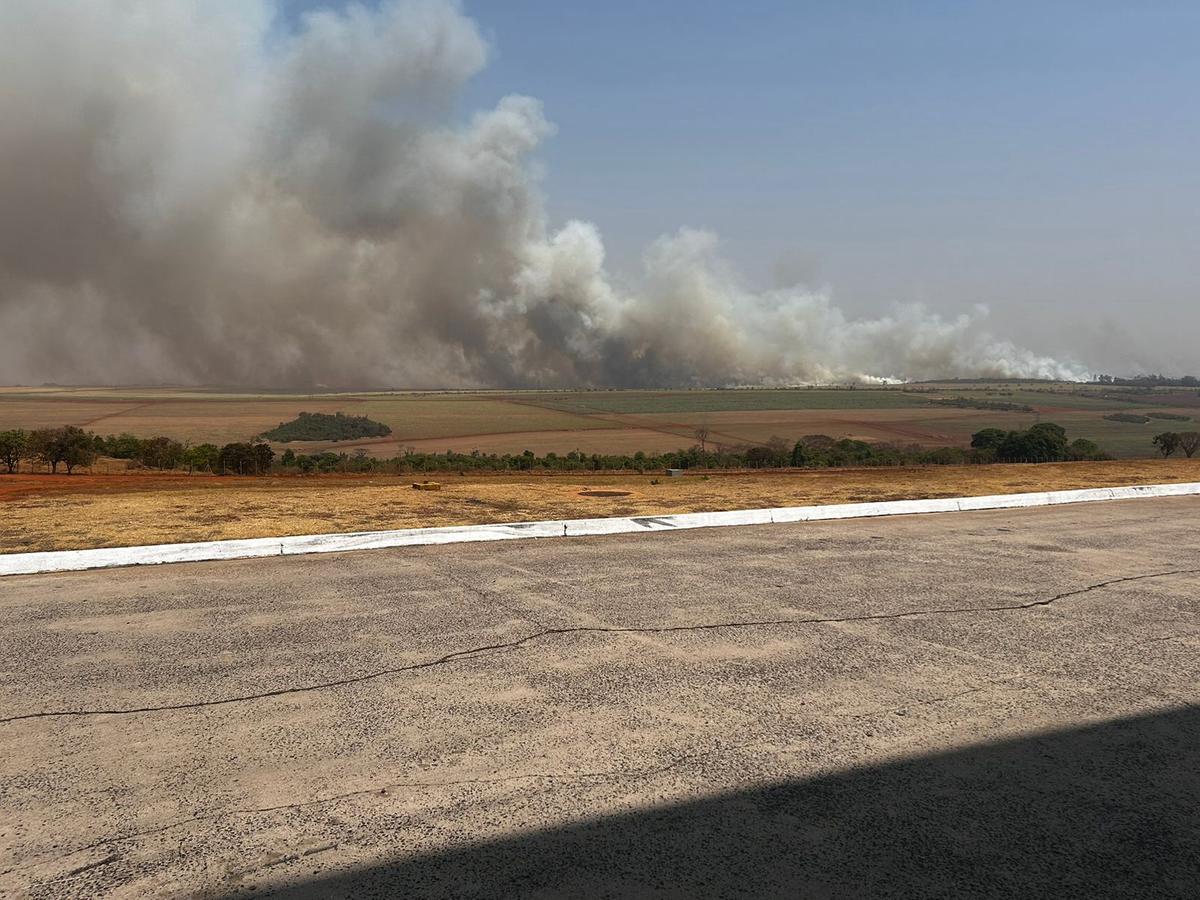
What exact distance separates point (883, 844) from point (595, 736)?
57.2 inches

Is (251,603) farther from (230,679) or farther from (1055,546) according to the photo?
(1055,546)

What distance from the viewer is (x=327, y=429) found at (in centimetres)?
5803

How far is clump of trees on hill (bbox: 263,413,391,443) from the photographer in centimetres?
5588

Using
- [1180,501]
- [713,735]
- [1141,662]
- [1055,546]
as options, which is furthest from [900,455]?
[713,735]

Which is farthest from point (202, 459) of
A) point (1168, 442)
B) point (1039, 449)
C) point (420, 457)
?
point (1168, 442)

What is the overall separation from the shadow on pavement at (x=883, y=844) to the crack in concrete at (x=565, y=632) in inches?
82.7

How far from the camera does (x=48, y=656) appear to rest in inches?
221

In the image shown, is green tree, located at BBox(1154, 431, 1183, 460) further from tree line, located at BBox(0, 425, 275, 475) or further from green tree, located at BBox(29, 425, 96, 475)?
green tree, located at BBox(29, 425, 96, 475)

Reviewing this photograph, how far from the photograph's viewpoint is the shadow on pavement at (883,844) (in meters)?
A: 3.07

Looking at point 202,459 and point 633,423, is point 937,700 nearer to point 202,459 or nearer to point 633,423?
point 202,459

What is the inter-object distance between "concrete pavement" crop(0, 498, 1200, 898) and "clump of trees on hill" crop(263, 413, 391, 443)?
49777mm

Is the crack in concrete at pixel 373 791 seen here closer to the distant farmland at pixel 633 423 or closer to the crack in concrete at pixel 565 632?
the crack in concrete at pixel 565 632

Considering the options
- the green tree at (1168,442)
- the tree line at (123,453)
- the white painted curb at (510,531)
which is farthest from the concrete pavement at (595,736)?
the green tree at (1168,442)

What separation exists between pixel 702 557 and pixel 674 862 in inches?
240
